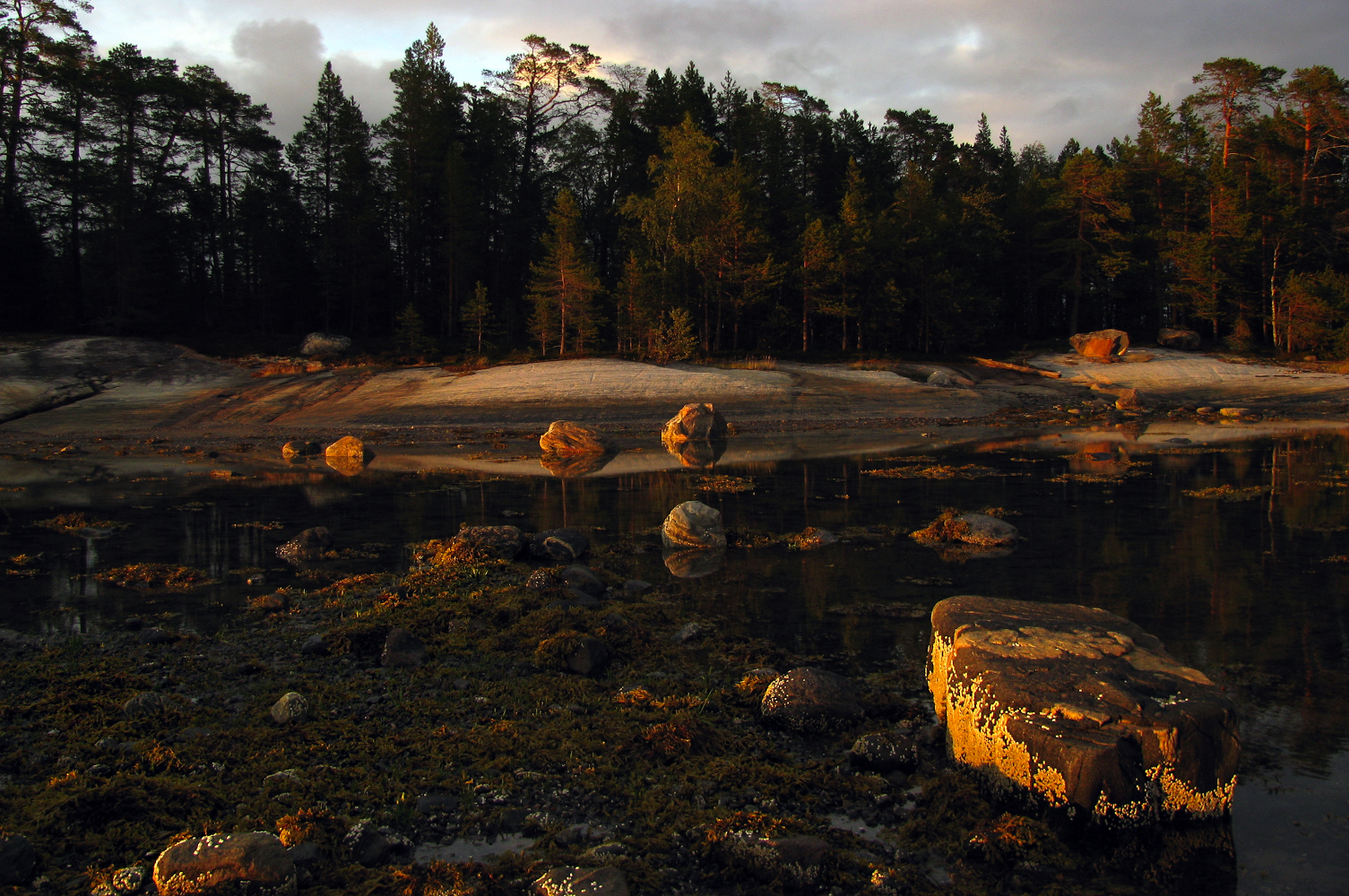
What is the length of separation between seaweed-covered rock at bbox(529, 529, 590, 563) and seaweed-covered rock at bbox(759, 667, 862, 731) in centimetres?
561

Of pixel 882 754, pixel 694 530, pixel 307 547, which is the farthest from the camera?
pixel 694 530

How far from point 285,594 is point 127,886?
5.99 metres

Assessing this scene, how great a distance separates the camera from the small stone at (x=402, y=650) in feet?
24.0

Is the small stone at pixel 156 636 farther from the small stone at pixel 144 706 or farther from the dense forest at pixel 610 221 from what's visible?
the dense forest at pixel 610 221

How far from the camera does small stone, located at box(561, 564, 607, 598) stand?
32.2 feet

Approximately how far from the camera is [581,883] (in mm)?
4027

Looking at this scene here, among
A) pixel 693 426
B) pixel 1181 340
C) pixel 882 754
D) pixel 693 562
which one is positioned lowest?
pixel 693 562

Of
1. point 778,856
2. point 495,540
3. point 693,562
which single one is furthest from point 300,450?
point 778,856

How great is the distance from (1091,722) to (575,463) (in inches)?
767

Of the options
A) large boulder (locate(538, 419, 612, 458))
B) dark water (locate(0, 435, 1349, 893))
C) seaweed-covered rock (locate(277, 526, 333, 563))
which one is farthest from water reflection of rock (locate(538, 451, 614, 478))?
seaweed-covered rock (locate(277, 526, 333, 563))

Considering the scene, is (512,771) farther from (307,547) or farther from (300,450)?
(300,450)

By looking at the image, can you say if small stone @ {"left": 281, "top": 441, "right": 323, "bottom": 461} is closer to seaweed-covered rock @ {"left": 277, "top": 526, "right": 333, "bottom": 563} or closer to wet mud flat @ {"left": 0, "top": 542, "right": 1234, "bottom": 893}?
seaweed-covered rock @ {"left": 277, "top": 526, "right": 333, "bottom": 563}

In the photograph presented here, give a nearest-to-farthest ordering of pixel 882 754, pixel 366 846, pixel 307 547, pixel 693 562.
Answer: pixel 366 846 → pixel 882 754 → pixel 693 562 → pixel 307 547

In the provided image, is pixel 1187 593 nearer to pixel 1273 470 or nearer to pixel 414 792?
pixel 414 792
